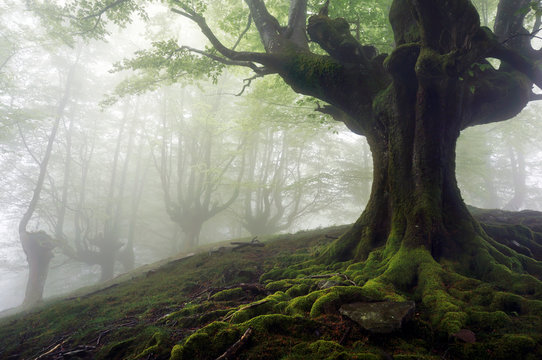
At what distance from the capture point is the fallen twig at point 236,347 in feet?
6.75

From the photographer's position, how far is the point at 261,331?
2.34 metres

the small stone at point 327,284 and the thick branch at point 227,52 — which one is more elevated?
the thick branch at point 227,52

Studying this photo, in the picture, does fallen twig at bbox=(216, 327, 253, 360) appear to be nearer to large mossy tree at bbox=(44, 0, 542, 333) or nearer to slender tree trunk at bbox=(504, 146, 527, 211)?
large mossy tree at bbox=(44, 0, 542, 333)

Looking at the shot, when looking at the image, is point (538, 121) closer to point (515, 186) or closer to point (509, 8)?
point (515, 186)

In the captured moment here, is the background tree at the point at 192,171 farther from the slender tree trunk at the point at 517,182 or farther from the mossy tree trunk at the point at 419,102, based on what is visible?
the slender tree trunk at the point at 517,182

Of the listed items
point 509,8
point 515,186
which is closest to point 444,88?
point 509,8

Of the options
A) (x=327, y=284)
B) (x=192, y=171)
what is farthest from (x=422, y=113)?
(x=192, y=171)

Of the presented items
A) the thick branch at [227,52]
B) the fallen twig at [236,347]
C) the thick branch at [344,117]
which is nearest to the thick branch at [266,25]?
the thick branch at [227,52]

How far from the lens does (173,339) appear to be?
2.70 m

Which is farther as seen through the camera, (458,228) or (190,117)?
(190,117)

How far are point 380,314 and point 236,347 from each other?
55.0 inches

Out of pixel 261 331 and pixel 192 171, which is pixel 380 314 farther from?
pixel 192 171

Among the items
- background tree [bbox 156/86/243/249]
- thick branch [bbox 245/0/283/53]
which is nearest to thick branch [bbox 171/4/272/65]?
thick branch [bbox 245/0/283/53]

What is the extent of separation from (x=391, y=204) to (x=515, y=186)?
93.8ft
